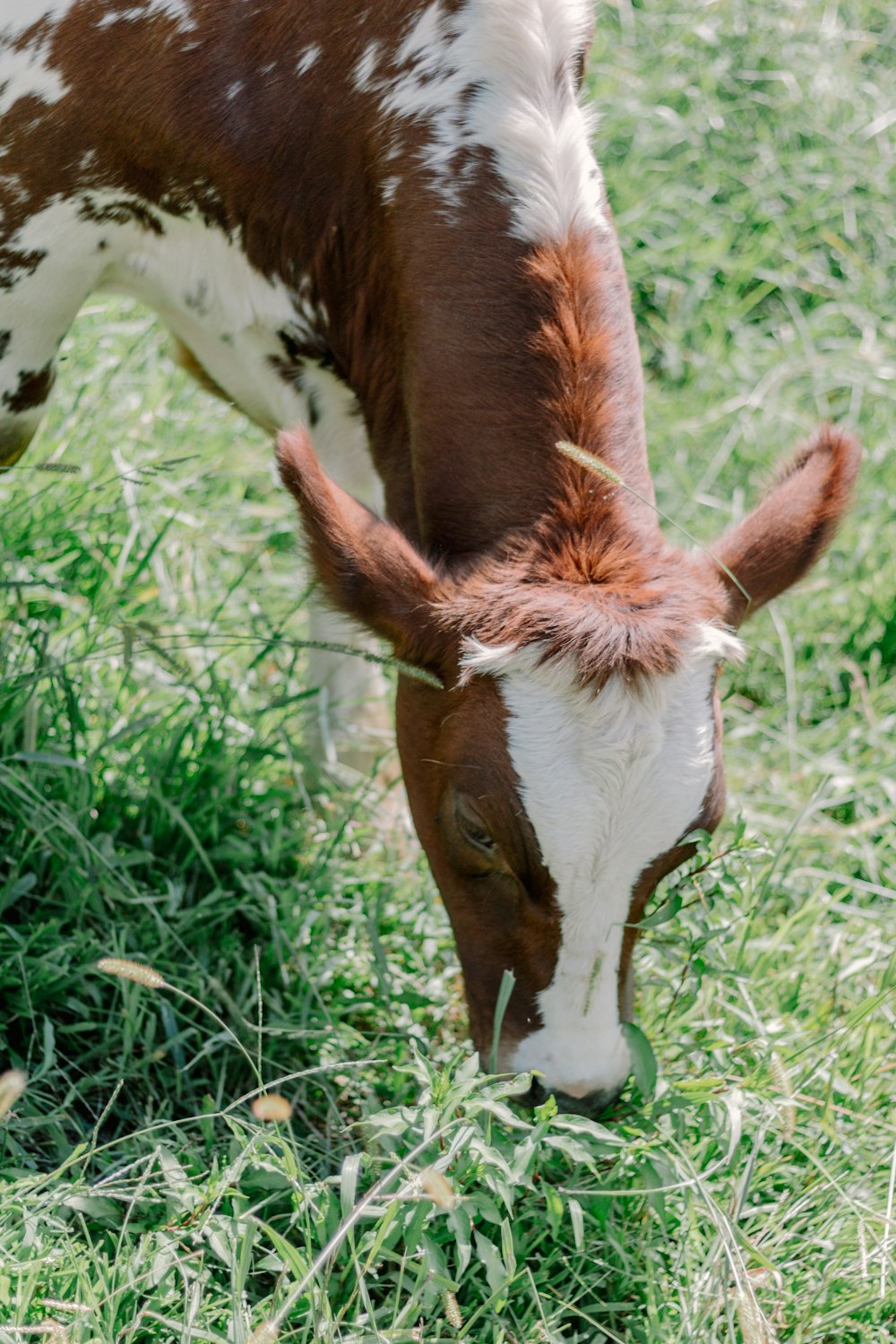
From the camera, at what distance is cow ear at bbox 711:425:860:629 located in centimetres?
288

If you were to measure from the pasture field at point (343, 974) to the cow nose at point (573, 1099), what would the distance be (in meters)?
0.05

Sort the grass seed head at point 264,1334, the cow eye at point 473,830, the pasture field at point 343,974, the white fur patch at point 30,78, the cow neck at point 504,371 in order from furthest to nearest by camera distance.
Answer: the white fur patch at point 30,78 → the cow neck at point 504,371 → the cow eye at point 473,830 → the pasture field at point 343,974 → the grass seed head at point 264,1334

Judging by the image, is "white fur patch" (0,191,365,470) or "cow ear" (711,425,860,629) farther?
"white fur patch" (0,191,365,470)

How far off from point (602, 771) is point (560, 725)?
11 centimetres

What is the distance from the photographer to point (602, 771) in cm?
255

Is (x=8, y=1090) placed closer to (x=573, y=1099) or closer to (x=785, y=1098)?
(x=573, y=1099)

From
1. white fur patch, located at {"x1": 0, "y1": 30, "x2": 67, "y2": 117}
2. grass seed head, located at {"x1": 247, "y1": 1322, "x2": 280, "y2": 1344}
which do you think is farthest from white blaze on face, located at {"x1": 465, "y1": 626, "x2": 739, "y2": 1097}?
white fur patch, located at {"x1": 0, "y1": 30, "x2": 67, "y2": 117}

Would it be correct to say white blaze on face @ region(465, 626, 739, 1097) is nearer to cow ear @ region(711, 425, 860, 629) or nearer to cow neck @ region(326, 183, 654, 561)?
cow ear @ region(711, 425, 860, 629)

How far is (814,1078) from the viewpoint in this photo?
3285 millimetres

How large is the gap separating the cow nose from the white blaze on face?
23 cm

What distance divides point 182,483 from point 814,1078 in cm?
271

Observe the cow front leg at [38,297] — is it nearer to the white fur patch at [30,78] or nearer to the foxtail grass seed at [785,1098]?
the white fur patch at [30,78]

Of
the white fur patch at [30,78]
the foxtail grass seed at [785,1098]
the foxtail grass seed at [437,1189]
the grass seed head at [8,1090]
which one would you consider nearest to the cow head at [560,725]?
the foxtail grass seed at [785,1098]

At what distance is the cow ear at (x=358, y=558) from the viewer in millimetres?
2580
